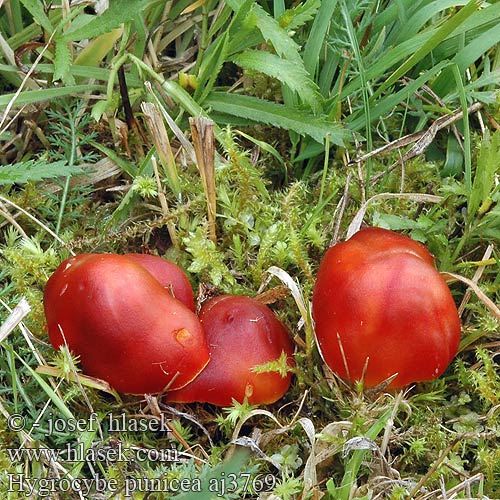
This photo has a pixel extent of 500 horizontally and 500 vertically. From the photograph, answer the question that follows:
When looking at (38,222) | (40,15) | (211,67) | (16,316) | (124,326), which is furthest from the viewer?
(211,67)

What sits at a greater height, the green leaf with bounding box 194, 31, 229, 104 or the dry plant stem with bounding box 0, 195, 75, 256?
the green leaf with bounding box 194, 31, 229, 104

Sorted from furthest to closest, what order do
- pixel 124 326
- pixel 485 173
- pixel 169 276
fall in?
1. pixel 485 173
2. pixel 169 276
3. pixel 124 326

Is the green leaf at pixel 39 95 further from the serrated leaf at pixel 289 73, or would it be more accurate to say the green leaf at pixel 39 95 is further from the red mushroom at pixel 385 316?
the red mushroom at pixel 385 316

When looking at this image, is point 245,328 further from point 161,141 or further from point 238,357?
point 161,141

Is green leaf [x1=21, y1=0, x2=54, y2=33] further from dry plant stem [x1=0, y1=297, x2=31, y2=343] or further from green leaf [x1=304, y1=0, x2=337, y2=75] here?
dry plant stem [x1=0, y1=297, x2=31, y2=343]

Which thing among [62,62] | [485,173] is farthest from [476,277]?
[62,62]

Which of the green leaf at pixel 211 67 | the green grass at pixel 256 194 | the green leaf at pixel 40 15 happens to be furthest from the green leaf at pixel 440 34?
the green leaf at pixel 40 15

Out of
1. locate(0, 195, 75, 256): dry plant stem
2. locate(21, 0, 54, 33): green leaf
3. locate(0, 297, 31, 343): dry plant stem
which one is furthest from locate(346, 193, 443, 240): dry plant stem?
locate(21, 0, 54, 33): green leaf
